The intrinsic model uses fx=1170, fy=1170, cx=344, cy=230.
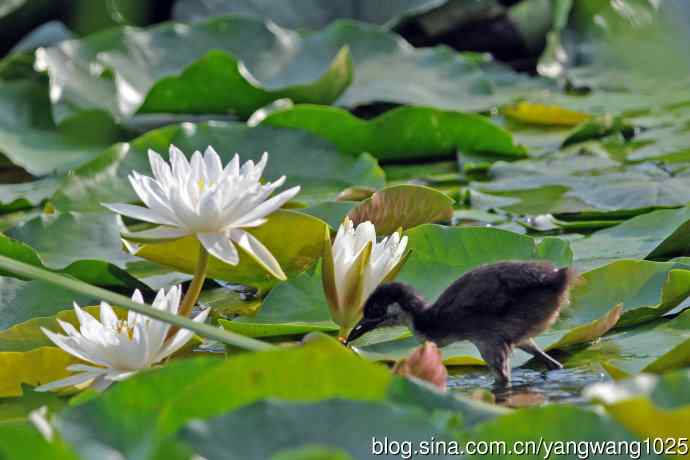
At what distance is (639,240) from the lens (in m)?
3.21

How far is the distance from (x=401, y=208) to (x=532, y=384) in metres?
0.88

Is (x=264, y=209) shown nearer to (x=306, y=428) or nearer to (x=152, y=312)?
(x=152, y=312)

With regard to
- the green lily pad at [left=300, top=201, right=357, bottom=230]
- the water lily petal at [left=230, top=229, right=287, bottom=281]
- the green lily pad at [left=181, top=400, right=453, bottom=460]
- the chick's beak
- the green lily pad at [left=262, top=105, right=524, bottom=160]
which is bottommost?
the green lily pad at [left=262, top=105, right=524, bottom=160]

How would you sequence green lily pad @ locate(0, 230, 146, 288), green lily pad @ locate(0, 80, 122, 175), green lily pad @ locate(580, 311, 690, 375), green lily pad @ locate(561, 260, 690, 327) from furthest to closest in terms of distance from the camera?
green lily pad @ locate(0, 80, 122, 175) → green lily pad @ locate(0, 230, 146, 288) → green lily pad @ locate(561, 260, 690, 327) → green lily pad @ locate(580, 311, 690, 375)

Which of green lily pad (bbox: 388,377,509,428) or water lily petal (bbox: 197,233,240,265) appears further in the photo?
water lily petal (bbox: 197,233,240,265)

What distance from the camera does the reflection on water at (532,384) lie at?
223 cm

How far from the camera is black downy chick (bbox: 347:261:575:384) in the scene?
2.40 metres

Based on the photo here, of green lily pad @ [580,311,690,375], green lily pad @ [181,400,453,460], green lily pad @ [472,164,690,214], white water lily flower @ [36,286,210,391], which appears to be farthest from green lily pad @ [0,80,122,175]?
green lily pad @ [181,400,453,460]

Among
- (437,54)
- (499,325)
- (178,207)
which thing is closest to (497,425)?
(499,325)

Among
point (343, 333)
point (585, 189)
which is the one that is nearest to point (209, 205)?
point (343, 333)

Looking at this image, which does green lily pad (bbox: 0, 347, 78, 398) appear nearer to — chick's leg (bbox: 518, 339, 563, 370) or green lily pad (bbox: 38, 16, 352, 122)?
chick's leg (bbox: 518, 339, 563, 370)

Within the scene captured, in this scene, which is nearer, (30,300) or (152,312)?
(152,312)

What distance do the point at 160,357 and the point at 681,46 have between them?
1794 millimetres

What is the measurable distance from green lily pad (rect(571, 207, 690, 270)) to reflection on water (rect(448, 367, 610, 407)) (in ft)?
2.20
